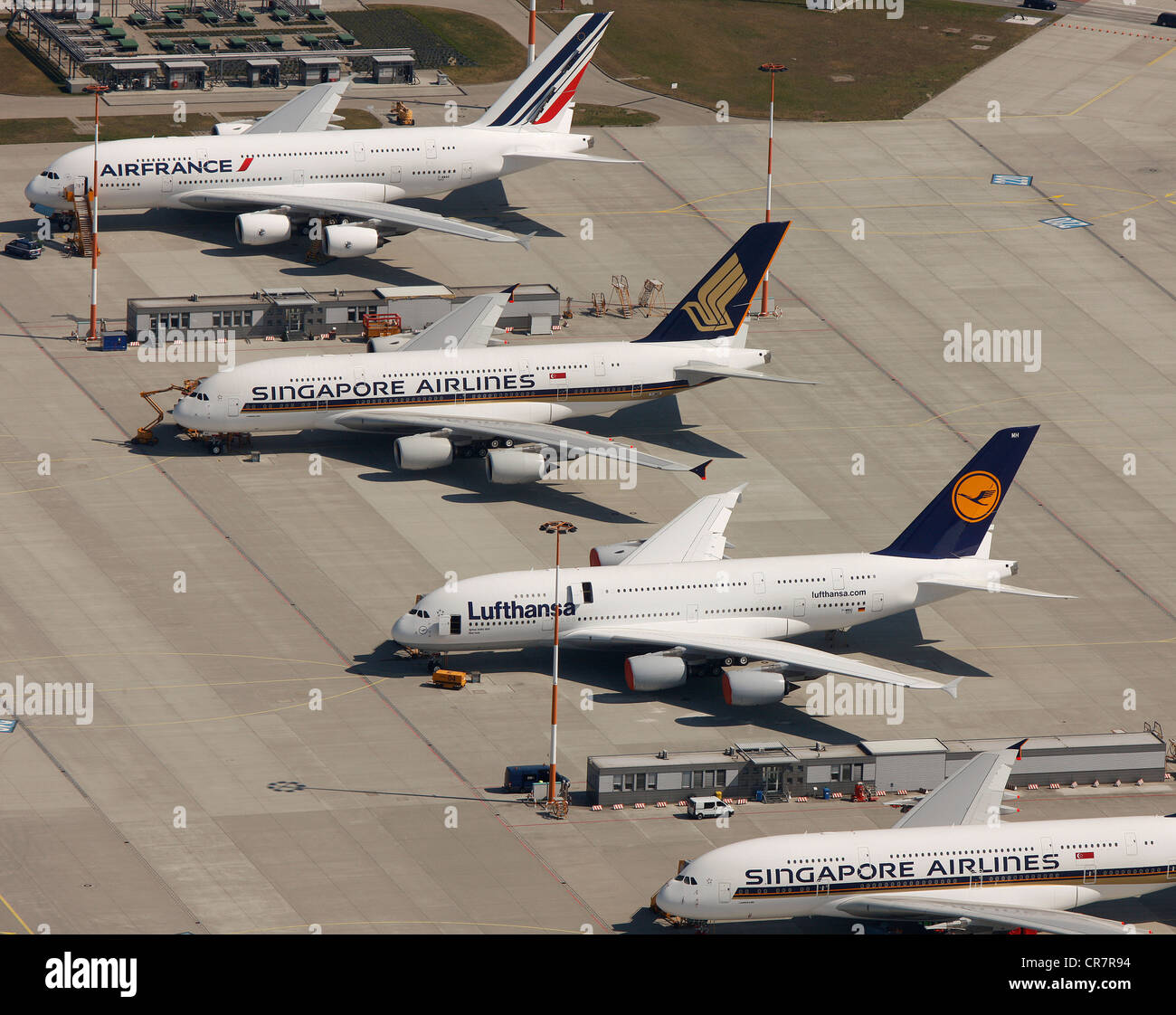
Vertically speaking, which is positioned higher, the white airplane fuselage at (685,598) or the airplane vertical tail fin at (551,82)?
the airplane vertical tail fin at (551,82)

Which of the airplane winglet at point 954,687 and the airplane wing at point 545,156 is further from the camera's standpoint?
the airplane wing at point 545,156

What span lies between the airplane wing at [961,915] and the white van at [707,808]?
10143 mm

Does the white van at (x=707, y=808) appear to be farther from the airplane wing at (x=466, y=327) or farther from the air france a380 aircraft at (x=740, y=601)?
the airplane wing at (x=466, y=327)

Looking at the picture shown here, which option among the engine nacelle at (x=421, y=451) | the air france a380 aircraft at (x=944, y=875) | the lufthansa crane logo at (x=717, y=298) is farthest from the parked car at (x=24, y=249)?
the air france a380 aircraft at (x=944, y=875)

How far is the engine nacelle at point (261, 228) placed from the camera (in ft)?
448

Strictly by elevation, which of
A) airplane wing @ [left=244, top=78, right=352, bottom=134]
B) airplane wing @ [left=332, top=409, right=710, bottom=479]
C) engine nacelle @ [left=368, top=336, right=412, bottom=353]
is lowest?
airplane wing @ [left=332, top=409, right=710, bottom=479]

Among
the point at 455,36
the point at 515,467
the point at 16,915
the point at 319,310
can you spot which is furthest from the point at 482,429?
the point at 455,36

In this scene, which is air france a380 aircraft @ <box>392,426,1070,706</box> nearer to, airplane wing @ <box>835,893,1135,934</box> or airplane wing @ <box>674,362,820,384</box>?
airplane wing @ <box>835,893,1135,934</box>

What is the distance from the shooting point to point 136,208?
458ft

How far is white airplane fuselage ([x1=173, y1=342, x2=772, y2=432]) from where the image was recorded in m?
115

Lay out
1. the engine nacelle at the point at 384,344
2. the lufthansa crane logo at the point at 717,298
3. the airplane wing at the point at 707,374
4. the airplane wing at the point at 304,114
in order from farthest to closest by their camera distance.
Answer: the airplane wing at the point at 304,114 < the engine nacelle at the point at 384,344 < the lufthansa crane logo at the point at 717,298 < the airplane wing at the point at 707,374

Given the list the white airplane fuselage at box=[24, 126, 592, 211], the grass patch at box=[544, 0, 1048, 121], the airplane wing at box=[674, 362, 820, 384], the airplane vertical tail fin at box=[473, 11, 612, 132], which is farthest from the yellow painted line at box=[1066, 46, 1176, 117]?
the airplane wing at box=[674, 362, 820, 384]

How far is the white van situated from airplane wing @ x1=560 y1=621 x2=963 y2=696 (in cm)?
851
